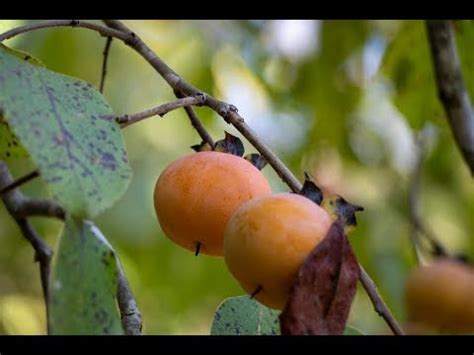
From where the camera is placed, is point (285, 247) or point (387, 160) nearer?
point (285, 247)

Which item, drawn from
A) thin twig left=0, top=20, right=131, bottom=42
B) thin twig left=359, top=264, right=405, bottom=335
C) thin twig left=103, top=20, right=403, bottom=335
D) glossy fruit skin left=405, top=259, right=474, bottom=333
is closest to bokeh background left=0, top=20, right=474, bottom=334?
glossy fruit skin left=405, top=259, right=474, bottom=333

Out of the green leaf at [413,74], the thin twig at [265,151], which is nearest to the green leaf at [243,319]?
the thin twig at [265,151]

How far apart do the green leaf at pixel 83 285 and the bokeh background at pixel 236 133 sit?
1.41 metres

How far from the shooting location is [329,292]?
70 centimetres

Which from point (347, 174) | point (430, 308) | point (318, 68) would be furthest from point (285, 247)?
point (347, 174)

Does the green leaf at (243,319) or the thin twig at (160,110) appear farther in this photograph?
the green leaf at (243,319)

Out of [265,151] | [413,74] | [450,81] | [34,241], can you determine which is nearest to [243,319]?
[265,151]

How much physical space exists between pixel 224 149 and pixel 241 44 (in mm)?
1467

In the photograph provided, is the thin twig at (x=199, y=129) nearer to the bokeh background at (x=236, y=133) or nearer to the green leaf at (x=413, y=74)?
the green leaf at (x=413, y=74)

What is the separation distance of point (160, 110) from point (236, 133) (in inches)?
→ 60.5

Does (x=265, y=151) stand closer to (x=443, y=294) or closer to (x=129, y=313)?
(x=129, y=313)

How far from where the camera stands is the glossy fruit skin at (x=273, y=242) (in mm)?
708

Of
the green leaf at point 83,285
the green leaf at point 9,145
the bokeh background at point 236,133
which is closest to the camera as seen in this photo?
the green leaf at point 83,285
